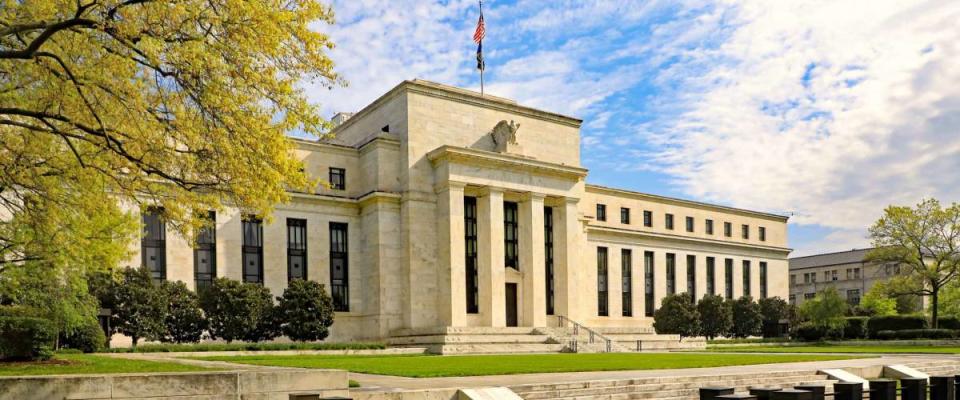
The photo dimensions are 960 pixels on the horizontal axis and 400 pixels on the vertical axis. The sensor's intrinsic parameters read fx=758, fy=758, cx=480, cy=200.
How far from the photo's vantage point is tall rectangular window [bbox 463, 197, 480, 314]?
2050 inches

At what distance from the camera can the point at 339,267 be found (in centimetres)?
5112

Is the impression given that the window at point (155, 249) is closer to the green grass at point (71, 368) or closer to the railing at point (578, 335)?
the green grass at point (71, 368)

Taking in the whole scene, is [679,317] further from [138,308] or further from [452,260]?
[138,308]

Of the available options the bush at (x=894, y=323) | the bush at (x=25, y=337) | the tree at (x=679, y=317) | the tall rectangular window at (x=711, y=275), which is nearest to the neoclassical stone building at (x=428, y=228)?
the tree at (x=679, y=317)

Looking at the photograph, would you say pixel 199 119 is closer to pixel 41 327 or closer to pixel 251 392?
pixel 251 392

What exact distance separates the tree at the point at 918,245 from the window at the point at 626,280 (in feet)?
63.6

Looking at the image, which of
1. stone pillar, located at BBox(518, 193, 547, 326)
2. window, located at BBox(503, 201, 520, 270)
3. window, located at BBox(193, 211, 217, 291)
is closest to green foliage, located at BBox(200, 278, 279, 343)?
window, located at BBox(193, 211, 217, 291)

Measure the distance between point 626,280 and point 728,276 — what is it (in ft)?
47.3

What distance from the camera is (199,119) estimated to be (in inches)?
674

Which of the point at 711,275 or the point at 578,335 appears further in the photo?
the point at 711,275

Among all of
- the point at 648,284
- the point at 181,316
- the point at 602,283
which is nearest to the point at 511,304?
the point at 602,283

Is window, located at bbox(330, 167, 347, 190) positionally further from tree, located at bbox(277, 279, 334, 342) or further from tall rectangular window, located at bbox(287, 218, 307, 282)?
tree, located at bbox(277, 279, 334, 342)

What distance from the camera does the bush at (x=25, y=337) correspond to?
20891 mm

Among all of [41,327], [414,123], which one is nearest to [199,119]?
[41,327]
